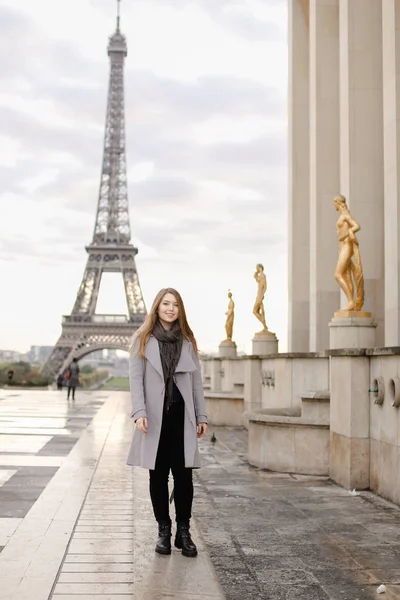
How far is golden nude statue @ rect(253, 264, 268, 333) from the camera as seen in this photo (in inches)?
773

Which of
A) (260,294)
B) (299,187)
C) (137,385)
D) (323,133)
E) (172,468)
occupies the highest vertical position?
(323,133)

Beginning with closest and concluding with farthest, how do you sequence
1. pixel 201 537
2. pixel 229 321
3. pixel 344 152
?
pixel 201 537, pixel 344 152, pixel 229 321

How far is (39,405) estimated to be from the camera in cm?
2605

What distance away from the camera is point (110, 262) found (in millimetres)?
77250

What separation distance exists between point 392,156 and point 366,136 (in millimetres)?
2831

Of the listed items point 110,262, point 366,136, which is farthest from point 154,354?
point 110,262

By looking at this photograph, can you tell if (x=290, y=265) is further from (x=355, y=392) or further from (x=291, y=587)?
(x=291, y=587)

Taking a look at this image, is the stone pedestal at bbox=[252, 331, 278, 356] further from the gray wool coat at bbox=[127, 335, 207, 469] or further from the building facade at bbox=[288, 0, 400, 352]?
the gray wool coat at bbox=[127, 335, 207, 469]

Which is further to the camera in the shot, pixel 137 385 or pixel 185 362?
pixel 185 362

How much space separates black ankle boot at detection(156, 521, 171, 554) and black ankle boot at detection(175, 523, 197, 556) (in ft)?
0.31

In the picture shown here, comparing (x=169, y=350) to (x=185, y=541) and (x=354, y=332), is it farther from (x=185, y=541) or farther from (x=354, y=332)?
(x=354, y=332)

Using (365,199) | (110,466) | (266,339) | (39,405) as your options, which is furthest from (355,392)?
(39,405)

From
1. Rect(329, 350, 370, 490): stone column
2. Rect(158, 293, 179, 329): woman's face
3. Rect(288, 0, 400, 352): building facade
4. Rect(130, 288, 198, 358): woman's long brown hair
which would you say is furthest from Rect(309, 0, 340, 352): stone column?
Rect(158, 293, 179, 329): woman's face

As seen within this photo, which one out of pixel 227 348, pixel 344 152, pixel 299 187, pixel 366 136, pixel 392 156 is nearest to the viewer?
pixel 392 156
